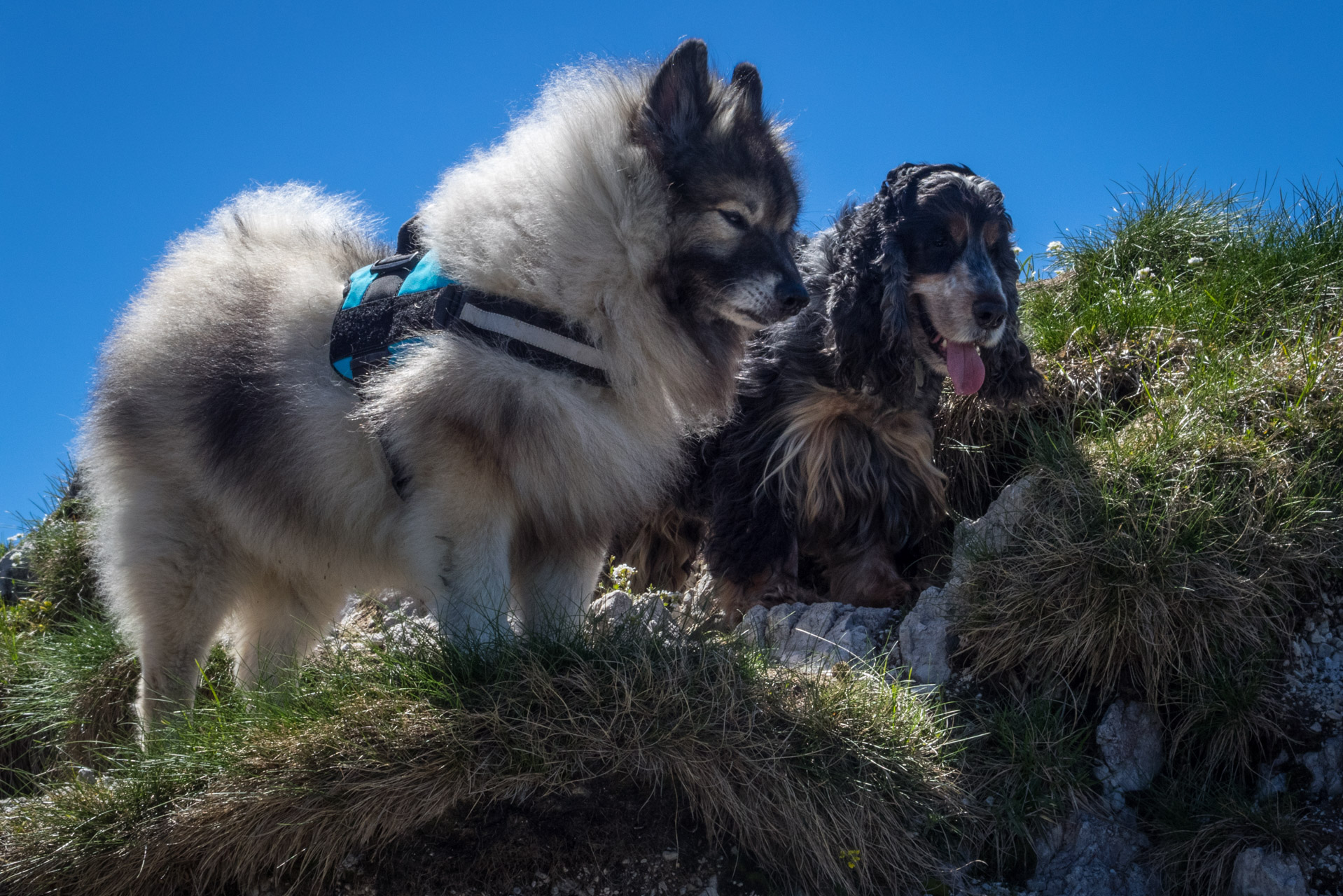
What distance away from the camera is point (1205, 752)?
3861 millimetres

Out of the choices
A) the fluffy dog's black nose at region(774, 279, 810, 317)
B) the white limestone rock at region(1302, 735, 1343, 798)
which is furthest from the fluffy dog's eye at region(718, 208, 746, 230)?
the white limestone rock at region(1302, 735, 1343, 798)

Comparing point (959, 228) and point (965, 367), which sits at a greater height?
point (959, 228)

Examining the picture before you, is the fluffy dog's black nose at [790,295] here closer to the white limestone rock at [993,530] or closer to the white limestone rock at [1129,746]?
the white limestone rock at [993,530]

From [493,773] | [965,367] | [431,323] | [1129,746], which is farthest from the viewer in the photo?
[965,367]

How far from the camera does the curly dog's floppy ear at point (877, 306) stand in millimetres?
4879

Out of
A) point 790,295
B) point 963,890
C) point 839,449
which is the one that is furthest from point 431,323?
point 963,890

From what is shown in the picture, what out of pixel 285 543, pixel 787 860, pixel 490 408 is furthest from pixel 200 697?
pixel 787 860

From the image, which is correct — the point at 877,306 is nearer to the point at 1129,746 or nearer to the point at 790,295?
the point at 790,295

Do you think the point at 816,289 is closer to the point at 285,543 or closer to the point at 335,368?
the point at 335,368

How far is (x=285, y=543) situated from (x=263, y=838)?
47.5 inches

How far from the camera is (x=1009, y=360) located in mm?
5055

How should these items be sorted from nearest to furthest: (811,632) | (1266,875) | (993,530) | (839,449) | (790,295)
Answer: (1266,875), (790,295), (993,530), (811,632), (839,449)

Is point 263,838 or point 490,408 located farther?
point 490,408

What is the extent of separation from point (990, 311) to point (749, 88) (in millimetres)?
1644
